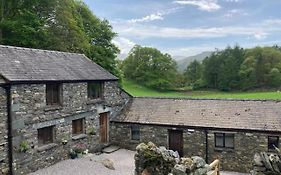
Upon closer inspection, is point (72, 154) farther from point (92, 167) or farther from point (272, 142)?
point (272, 142)

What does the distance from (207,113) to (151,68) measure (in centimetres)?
4806

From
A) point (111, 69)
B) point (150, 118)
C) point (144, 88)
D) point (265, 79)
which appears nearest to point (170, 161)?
point (150, 118)

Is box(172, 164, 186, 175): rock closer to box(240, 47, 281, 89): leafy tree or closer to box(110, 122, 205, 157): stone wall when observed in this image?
box(110, 122, 205, 157): stone wall

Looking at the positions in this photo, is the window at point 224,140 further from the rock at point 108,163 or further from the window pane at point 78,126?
the window pane at point 78,126

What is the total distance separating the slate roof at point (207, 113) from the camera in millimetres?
18312

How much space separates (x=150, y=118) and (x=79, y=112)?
4883 mm

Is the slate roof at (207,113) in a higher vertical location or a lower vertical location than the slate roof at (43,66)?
lower

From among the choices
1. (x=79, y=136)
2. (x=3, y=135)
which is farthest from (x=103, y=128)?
(x=3, y=135)

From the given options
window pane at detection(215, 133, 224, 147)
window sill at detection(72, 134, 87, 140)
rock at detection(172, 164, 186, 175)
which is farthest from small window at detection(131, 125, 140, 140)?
rock at detection(172, 164, 186, 175)

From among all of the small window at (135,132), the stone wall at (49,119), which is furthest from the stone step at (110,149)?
the small window at (135,132)

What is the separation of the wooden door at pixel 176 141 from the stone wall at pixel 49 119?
4814 millimetres

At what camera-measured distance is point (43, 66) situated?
57.5 ft

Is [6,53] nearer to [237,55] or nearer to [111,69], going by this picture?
[111,69]

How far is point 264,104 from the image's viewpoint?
19719 millimetres
